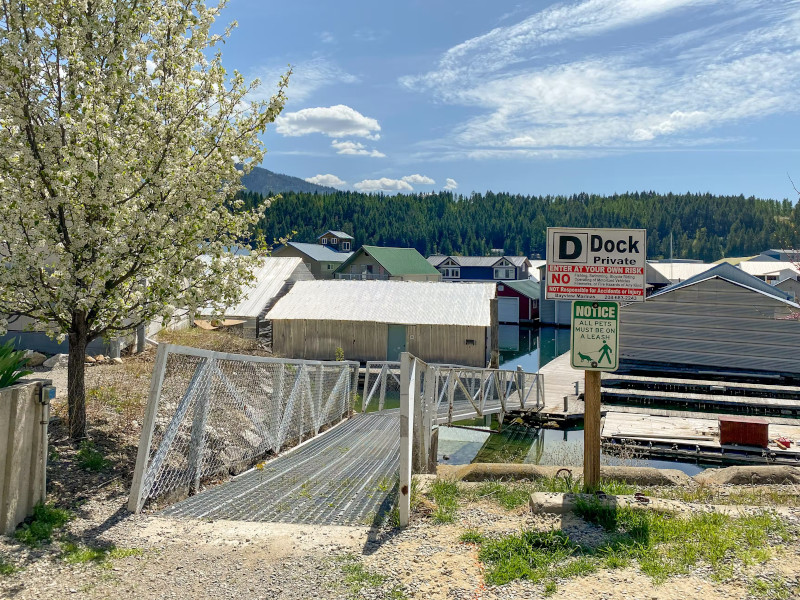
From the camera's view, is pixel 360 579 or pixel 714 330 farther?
pixel 714 330

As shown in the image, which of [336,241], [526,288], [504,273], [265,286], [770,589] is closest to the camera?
[770,589]

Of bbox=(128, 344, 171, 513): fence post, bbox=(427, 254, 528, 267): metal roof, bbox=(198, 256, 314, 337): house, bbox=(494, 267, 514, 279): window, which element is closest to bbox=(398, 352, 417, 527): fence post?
bbox=(128, 344, 171, 513): fence post

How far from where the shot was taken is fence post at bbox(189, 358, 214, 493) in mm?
6723

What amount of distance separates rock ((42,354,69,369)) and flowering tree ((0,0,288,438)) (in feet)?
27.7

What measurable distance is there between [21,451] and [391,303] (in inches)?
1058

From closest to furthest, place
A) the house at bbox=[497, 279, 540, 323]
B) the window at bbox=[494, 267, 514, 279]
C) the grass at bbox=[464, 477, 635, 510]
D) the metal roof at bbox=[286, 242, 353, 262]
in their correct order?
1. the grass at bbox=[464, 477, 635, 510]
2. the house at bbox=[497, 279, 540, 323]
3. the metal roof at bbox=[286, 242, 353, 262]
4. the window at bbox=[494, 267, 514, 279]

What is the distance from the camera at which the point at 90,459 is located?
701 centimetres

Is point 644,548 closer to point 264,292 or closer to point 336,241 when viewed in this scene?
point 264,292

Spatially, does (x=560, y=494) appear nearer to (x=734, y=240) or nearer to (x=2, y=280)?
(x=2, y=280)

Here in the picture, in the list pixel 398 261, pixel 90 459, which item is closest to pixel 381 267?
pixel 398 261

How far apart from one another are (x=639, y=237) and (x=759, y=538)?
3081 millimetres

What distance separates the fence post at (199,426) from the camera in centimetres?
672

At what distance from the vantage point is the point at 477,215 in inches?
7530

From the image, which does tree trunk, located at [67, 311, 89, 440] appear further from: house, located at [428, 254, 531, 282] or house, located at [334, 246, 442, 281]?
house, located at [428, 254, 531, 282]
